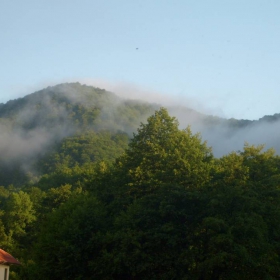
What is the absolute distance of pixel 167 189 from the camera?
45688mm

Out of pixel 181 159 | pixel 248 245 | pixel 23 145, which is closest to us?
pixel 248 245

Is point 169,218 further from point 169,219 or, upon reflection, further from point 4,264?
point 4,264

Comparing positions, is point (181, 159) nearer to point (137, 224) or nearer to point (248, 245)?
point (137, 224)

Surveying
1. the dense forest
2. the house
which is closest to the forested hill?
the dense forest

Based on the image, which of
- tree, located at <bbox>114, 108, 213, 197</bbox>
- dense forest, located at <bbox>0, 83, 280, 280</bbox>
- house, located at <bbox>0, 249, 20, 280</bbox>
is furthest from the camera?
house, located at <bbox>0, 249, 20, 280</bbox>

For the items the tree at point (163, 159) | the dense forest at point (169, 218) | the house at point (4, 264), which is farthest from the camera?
the house at point (4, 264)

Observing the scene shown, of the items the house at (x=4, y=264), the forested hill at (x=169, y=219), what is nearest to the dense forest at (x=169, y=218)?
the forested hill at (x=169, y=219)

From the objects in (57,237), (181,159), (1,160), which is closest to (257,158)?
(181,159)

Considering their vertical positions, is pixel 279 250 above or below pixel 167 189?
below

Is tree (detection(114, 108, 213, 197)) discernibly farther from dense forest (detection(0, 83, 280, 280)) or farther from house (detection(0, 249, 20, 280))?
house (detection(0, 249, 20, 280))

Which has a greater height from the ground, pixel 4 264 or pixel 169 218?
pixel 169 218

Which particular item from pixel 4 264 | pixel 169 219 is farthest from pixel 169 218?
pixel 4 264

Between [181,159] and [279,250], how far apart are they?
1160 cm

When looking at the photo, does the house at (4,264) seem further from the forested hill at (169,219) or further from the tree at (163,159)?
the tree at (163,159)
